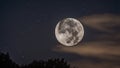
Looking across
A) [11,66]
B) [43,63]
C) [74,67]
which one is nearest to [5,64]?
[11,66]

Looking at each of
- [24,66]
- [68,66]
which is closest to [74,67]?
[68,66]

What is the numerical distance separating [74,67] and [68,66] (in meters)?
2.04

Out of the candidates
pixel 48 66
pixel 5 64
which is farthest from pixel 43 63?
pixel 5 64

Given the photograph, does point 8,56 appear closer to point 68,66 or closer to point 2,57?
point 2,57

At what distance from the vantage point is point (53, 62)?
88875 mm

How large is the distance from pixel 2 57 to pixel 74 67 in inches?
527

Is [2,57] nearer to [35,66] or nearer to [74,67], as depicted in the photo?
[35,66]

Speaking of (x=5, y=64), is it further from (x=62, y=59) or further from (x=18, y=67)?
(x=62, y=59)

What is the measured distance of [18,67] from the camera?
87.9 metres

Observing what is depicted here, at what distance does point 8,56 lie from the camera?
90.6m

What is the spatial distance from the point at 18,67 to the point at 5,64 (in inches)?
95.2

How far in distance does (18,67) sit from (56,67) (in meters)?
6.83

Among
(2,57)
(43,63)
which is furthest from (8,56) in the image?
(43,63)

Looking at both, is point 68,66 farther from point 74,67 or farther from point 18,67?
point 18,67
